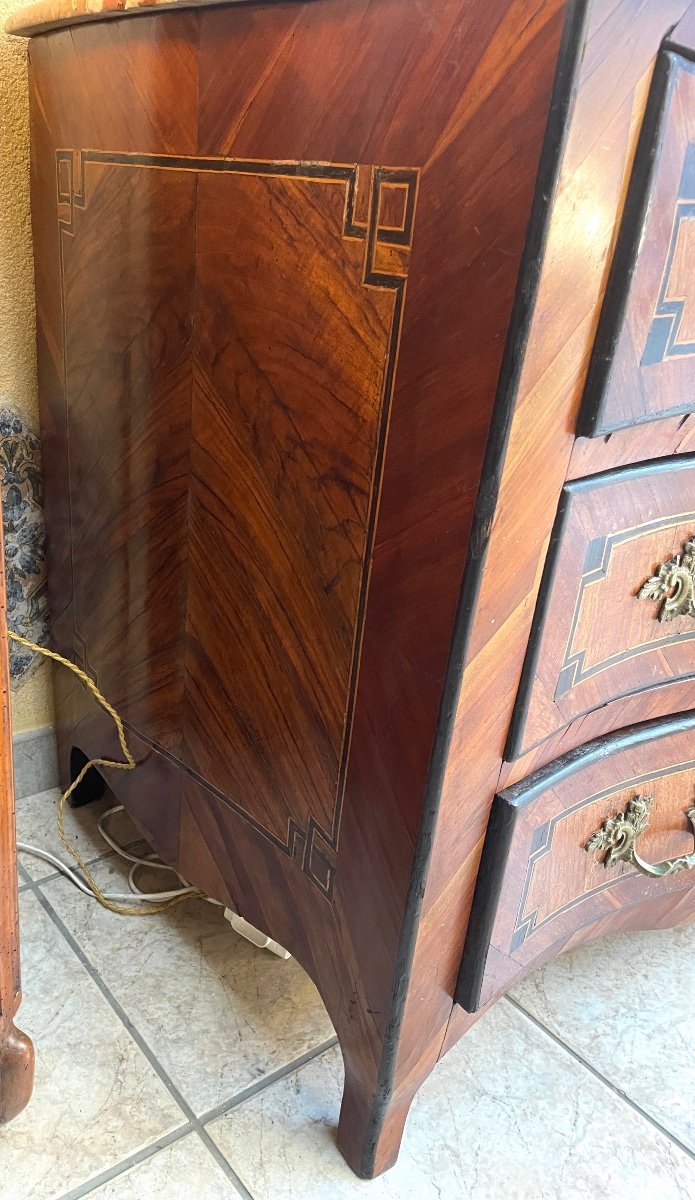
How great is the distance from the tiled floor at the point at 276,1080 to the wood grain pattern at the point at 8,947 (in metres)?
0.06

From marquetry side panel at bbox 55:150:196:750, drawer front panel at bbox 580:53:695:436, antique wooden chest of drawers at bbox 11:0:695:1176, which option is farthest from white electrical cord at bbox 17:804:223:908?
drawer front panel at bbox 580:53:695:436

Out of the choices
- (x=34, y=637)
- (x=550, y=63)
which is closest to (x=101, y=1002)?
(x=34, y=637)

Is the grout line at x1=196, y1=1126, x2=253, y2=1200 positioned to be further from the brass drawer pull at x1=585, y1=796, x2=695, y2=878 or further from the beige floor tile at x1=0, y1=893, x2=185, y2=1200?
the brass drawer pull at x1=585, y1=796, x2=695, y2=878

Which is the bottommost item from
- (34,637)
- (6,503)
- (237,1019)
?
(237,1019)

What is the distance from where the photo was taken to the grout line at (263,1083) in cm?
82

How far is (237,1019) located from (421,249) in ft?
2.45

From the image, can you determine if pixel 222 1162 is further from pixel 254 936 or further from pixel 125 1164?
pixel 254 936

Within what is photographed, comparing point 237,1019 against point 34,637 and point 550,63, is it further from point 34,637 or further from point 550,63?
point 550,63

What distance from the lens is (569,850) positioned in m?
0.75

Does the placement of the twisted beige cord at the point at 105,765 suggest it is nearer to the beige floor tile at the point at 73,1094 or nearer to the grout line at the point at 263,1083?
the beige floor tile at the point at 73,1094

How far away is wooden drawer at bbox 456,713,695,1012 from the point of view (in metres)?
0.68

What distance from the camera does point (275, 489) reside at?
0.69 meters

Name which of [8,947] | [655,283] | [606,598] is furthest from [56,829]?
[655,283]

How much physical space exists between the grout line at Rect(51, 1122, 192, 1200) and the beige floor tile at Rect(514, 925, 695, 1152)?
0.39 m
